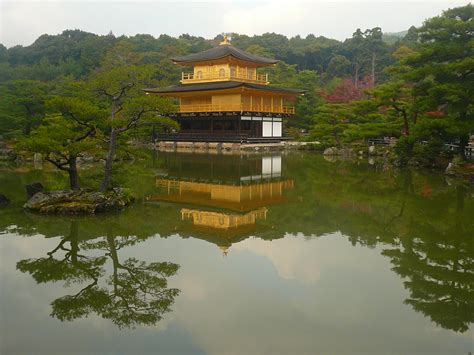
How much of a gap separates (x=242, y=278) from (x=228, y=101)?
32.2 m

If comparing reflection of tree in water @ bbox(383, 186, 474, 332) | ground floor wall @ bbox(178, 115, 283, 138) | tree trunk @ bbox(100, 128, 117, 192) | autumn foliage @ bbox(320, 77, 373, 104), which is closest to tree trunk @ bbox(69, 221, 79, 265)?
tree trunk @ bbox(100, 128, 117, 192)

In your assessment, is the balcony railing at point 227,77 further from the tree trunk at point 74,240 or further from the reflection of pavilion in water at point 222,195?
the tree trunk at point 74,240

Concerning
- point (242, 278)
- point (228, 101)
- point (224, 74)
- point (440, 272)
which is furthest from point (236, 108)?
point (242, 278)

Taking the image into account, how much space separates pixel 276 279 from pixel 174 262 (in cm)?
176

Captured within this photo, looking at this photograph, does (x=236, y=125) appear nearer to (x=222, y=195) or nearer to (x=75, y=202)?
(x=222, y=195)

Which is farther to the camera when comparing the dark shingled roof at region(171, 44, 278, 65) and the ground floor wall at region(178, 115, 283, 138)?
the dark shingled roof at region(171, 44, 278, 65)

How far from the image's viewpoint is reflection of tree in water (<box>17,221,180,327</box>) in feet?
18.3

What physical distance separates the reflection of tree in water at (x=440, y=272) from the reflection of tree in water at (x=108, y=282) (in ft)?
10.8

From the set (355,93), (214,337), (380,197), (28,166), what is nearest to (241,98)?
(355,93)

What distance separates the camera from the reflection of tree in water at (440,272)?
18.8ft

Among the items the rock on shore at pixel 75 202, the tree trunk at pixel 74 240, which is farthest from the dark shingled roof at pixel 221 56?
the tree trunk at pixel 74 240

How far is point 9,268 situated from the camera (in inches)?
283

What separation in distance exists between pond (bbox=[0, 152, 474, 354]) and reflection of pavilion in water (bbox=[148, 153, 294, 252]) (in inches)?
3.4

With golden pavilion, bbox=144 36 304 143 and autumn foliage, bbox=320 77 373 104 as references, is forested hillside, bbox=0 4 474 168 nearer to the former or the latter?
autumn foliage, bbox=320 77 373 104
